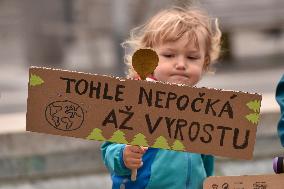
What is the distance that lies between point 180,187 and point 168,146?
12.9 inches

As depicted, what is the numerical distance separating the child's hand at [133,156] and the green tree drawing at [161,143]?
0.14m

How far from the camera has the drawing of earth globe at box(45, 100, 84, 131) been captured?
279cm

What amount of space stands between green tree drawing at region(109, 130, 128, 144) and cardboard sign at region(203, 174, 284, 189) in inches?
13.1

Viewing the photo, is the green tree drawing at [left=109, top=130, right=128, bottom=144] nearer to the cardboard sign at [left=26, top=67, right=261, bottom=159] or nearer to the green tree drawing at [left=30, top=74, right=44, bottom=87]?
the cardboard sign at [left=26, top=67, right=261, bottom=159]

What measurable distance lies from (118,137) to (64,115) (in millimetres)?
190

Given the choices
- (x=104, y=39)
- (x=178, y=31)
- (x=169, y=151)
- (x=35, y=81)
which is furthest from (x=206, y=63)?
(x=104, y=39)

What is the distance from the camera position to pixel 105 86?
2797mm

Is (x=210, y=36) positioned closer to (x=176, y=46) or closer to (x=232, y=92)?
(x=176, y=46)

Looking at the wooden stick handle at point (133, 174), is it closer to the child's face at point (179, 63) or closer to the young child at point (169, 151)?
the young child at point (169, 151)

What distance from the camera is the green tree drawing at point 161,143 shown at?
111 inches

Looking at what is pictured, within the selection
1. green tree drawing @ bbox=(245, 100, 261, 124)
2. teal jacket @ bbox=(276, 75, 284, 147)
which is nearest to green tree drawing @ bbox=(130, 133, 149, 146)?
green tree drawing @ bbox=(245, 100, 261, 124)

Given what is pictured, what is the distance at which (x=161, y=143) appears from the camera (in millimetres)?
2812

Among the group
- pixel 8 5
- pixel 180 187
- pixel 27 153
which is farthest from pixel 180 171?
pixel 8 5

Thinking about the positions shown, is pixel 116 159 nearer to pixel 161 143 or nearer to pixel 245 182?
pixel 161 143
